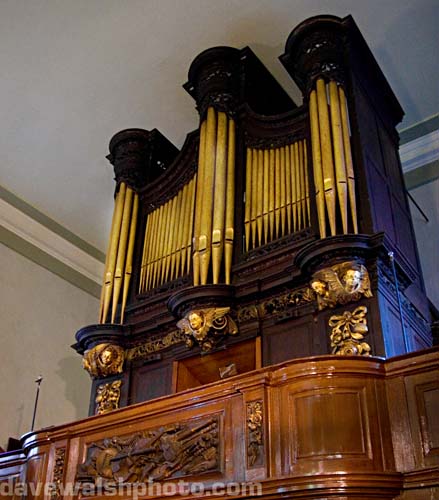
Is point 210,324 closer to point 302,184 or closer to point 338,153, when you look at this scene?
point 302,184

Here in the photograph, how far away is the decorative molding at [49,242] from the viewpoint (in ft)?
34.4

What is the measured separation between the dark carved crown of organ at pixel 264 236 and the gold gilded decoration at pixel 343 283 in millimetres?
11

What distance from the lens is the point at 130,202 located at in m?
8.82

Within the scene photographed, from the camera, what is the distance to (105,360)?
7.50 m

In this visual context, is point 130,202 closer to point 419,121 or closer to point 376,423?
point 419,121

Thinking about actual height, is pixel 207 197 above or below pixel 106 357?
above

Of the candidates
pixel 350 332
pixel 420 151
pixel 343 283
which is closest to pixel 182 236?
pixel 343 283

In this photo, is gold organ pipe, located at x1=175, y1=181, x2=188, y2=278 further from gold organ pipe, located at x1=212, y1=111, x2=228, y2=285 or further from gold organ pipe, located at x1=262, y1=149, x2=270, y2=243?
gold organ pipe, located at x1=262, y1=149, x2=270, y2=243

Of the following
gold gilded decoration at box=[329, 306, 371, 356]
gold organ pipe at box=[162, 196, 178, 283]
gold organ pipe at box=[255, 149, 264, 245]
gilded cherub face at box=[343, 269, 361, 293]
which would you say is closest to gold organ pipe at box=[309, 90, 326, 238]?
gilded cherub face at box=[343, 269, 361, 293]

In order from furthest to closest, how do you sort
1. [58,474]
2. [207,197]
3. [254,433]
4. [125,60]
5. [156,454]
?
[125,60] < [207,197] < [58,474] < [156,454] < [254,433]

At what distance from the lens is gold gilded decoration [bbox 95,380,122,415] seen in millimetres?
7367

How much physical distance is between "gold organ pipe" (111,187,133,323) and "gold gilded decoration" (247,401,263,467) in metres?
3.13

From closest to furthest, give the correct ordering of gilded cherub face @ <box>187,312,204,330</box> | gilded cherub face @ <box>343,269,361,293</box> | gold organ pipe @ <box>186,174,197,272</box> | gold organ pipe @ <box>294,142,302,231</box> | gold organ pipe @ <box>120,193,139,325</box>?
1. gilded cherub face @ <box>343,269,361,293</box>
2. gilded cherub face @ <box>187,312,204,330</box>
3. gold organ pipe @ <box>294,142,302,231</box>
4. gold organ pipe @ <box>186,174,197,272</box>
5. gold organ pipe @ <box>120,193,139,325</box>

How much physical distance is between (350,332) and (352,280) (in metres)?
0.43
